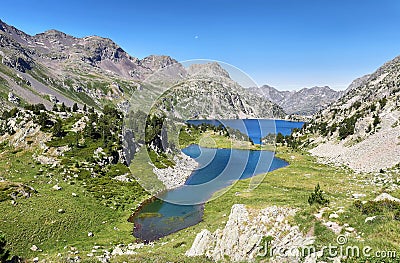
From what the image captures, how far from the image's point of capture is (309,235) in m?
18.7

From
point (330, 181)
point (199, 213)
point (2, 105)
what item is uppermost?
point (2, 105)

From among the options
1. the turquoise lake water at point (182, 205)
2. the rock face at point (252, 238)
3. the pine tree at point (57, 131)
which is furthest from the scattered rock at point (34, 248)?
the pine tree at point (57, 131)

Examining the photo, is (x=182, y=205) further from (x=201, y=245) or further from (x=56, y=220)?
(x=201, y=245)

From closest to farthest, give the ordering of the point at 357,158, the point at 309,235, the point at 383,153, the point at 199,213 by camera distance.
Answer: the point at 309,235 < the point at 199,213 < the point at 383,153 < the point at 357,158

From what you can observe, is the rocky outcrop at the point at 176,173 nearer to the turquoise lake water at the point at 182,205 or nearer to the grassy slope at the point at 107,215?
the turquoise lake water at the point at 182,205

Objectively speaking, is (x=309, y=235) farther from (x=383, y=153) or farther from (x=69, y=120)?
(x=69, y=120)

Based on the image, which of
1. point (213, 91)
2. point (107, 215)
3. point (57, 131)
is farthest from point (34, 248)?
point (57, 131)

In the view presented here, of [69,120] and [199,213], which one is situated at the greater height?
[69,120]

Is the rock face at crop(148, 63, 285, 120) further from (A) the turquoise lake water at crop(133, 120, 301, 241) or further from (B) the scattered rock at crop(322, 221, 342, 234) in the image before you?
(B) the scattered rock at crop(322, 221, 342, 234)

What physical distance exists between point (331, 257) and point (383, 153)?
2669 inches

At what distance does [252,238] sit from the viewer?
2136 centimetres

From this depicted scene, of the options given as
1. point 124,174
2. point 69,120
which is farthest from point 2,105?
point 124,174

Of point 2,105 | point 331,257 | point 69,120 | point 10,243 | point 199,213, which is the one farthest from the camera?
point 2,105

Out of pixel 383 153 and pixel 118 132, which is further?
pixel 118 132
